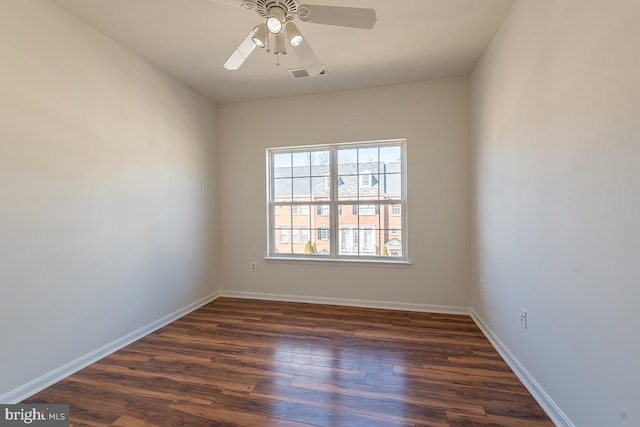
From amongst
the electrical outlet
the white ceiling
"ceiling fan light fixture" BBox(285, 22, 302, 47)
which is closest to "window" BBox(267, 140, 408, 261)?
the white ceiling

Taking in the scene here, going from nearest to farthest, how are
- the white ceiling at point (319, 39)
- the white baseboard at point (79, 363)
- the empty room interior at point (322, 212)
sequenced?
the empty room interior at point (322, 212), the white baseboard at point (79, 363), the white ceiling at point (319, 39)

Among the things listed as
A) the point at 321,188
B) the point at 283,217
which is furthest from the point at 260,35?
the point at 283,217

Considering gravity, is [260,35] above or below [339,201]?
above

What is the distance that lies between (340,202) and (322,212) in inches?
10.9

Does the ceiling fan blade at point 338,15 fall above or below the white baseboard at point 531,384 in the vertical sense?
above

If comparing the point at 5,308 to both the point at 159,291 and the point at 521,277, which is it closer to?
the point at 159,291

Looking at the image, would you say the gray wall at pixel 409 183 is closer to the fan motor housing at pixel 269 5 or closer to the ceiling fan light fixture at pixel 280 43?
the ceiling fan light fixture at pixel 280 43

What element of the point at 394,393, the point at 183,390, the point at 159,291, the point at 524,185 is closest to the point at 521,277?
the point at 524,185

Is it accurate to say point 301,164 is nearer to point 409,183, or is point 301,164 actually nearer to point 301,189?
point 301,189

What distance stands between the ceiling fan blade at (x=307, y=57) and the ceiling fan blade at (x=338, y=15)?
0.13m

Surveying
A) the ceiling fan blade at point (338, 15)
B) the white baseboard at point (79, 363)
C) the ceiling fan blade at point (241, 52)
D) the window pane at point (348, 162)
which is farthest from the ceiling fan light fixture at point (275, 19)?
the white baseboard at point (79, 363)

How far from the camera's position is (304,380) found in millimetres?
1953

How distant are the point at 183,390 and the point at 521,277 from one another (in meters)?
2.43

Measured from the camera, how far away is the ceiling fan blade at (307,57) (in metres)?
1.76
